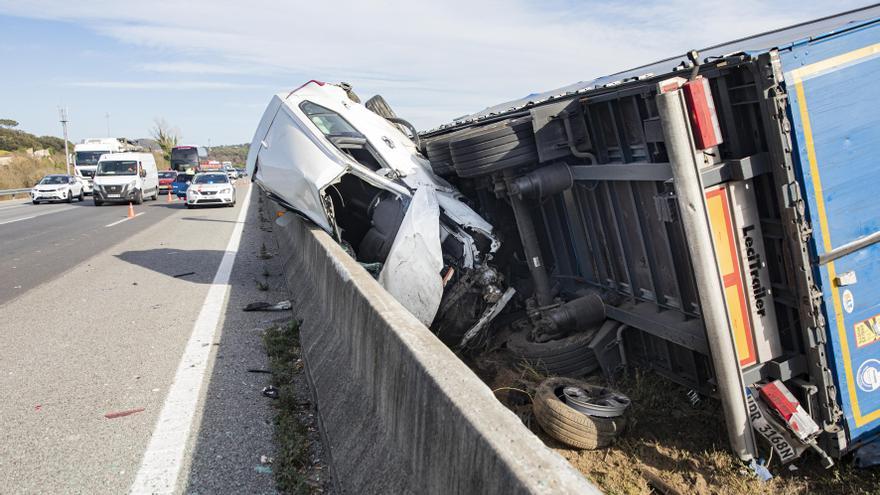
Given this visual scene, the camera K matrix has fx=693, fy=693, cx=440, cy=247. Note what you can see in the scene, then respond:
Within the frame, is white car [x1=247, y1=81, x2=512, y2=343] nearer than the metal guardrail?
Yes

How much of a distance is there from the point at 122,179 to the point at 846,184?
3003 centimetres

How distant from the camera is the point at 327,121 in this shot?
8.42 m

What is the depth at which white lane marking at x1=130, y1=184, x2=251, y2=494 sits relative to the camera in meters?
3.74

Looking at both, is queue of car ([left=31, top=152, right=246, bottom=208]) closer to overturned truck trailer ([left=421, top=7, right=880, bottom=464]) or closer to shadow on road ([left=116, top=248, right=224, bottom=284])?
shadow on road ([left=116, top=248, right=224, bottom=284])

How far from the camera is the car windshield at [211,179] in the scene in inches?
1068

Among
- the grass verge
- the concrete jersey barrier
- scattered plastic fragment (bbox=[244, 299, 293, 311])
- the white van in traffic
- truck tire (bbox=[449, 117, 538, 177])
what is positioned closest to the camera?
the concrete jersey barrier

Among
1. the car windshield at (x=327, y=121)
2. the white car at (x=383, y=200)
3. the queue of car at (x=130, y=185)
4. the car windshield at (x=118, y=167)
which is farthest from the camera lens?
the car windshield at (x=118, y=167)

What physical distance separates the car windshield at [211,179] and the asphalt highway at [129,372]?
15.0 m

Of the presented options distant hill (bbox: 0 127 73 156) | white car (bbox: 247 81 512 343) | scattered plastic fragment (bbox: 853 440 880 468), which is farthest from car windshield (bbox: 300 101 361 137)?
distant hill (bbox: 0 127 73 156)

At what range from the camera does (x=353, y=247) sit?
8.55 metres

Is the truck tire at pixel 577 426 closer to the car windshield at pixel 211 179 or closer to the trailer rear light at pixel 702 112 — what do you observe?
the trailer rear light at pixel 702 112

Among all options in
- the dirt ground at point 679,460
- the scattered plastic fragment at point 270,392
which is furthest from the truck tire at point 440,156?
the scattered plastic fragment at point 270,392

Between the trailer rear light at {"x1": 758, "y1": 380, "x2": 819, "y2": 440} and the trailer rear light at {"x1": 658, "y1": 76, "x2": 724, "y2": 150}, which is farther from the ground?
the trailer rear light at {"x1": 658, "y1": 76, "x2": 724, "y2": 150}

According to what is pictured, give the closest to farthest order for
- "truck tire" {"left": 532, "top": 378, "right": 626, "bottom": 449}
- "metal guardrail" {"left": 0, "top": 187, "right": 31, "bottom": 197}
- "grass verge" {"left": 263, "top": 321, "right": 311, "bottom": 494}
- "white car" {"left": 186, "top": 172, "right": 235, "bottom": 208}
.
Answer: "grass verge" {"left": 263, "top": 321, "right": 311, "bottom": 494}
"truck tire" {"left": 532, "top": 378, "right": 626, "bottom": 449}
"white car" {"left": 186, "top": 172, "right": 235, "bottom": 208}
"metal guardrail" {"left": 0, "top": 187, "right": 31, "bottom": 197}
